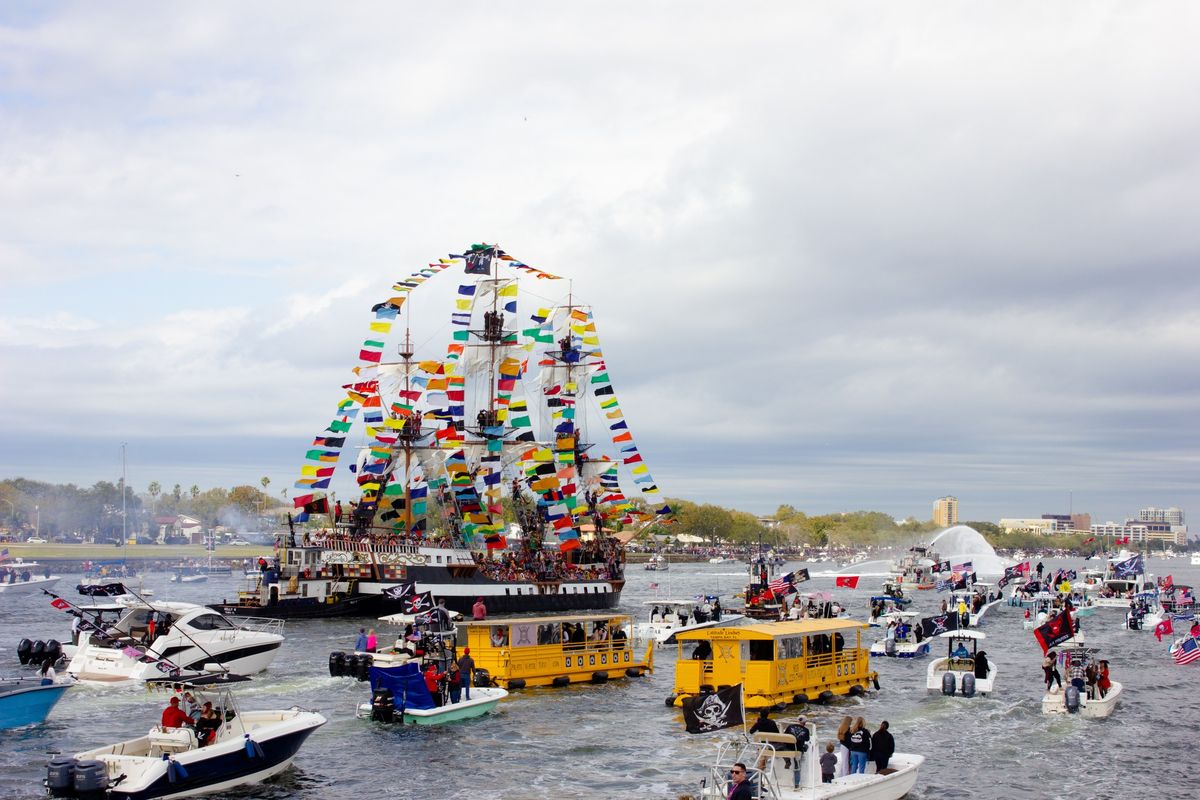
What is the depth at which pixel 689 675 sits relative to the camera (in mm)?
42625

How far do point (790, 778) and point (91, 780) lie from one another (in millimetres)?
15831

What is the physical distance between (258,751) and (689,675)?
16825 mm

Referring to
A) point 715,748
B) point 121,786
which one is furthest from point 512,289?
point 121,786

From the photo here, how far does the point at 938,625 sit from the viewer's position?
69250 mm

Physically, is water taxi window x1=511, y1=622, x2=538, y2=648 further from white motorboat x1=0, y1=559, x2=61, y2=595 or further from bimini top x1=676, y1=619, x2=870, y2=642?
white motorboat x1=0, y1=559, x2=61, y2=595

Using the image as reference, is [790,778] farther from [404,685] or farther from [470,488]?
[470,488]

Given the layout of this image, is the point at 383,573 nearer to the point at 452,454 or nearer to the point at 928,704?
the point at 452,454

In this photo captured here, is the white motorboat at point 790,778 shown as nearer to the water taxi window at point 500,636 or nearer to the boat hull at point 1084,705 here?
the boat hull at point 1084,705

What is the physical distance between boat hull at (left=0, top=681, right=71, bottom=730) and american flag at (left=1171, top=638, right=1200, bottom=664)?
50502mm

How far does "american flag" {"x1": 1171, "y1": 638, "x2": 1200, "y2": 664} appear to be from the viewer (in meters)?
58.2

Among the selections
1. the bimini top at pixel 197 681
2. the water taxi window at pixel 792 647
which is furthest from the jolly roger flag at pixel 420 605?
the bimini top at pixel 197 681

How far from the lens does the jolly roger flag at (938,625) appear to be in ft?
218

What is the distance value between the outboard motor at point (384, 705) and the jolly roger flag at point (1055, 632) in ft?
79.8

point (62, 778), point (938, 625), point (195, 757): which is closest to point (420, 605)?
point (195, 757)
